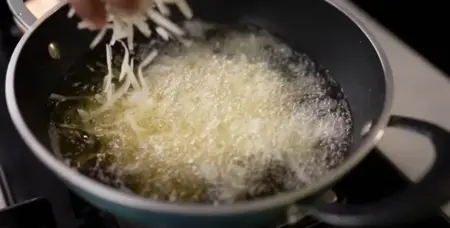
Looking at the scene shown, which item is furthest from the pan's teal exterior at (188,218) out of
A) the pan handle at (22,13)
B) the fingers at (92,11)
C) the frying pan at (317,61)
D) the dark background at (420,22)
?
the dark background at (420,22)

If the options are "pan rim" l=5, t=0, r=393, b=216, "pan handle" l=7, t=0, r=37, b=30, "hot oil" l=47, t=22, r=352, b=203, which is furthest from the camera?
"pan handle" l=7, t=0, r=37, b=30

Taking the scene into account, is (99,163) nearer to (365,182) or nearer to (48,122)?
(48,122)

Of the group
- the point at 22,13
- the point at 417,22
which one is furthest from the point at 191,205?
the point at 417,22

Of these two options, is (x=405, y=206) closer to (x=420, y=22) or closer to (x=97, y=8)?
(x=97, y=8)

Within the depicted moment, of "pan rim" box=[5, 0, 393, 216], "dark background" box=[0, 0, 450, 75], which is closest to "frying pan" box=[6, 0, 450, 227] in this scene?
"pan rim" box=[5, 0, 393, 216]

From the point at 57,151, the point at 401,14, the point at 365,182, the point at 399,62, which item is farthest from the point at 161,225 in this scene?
the point at 401,14

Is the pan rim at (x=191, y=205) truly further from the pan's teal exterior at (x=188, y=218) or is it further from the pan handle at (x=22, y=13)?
the pan handle at (x=22, y=13)

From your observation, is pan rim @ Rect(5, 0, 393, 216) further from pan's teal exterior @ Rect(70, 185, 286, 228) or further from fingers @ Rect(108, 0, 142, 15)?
fingers @ Rect(108, 0, 142, 15)
